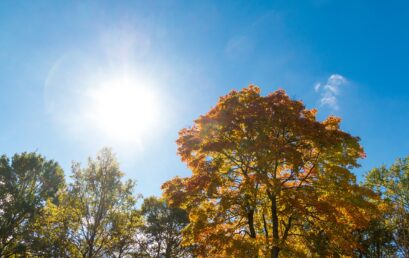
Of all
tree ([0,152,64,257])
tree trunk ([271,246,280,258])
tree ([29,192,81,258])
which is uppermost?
tree ([0,152,64,257])

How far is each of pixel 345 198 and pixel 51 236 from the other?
59.6 feet

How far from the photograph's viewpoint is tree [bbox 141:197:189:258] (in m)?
32.4

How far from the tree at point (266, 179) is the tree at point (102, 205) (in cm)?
814

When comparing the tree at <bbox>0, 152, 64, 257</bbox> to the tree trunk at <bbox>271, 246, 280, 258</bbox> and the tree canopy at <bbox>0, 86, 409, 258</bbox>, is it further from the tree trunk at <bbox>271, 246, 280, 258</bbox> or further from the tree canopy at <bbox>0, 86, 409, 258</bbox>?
the tree trunk at <bbox>271, 246, 280, 258</bbox>

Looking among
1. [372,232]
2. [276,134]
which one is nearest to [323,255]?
[276,134]

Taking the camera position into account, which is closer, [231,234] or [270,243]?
[270,243]

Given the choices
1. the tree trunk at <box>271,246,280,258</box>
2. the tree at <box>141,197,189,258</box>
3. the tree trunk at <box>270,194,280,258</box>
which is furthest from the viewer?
the tree at <box>141,197,189,258</box>

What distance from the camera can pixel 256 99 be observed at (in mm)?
14055

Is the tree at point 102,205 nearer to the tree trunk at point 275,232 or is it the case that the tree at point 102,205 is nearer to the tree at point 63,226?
the tree at point 63,226

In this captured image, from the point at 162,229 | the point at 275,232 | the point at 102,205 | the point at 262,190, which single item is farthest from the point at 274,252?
the point at 162,229

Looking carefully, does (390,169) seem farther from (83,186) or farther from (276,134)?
(83,186)

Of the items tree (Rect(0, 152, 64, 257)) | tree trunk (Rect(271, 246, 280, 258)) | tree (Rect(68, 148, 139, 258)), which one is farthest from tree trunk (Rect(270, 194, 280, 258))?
tree (Rect(0, 152, 64, 257))

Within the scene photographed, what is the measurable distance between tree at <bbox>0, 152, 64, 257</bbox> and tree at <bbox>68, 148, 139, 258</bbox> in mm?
6098

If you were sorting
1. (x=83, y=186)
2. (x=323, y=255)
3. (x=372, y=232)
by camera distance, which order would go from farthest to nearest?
(x=372, y=232)
(x=83, y=186)
(x=323, y=255)
